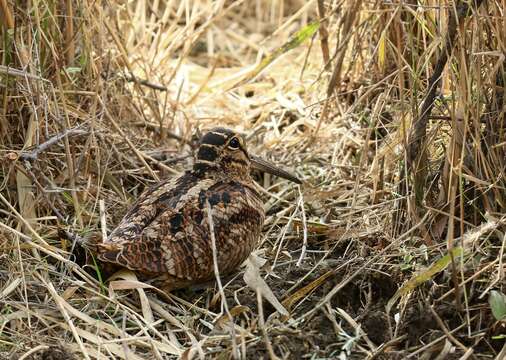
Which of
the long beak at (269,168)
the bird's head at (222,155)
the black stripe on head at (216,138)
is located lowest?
the long beak at (269,168)

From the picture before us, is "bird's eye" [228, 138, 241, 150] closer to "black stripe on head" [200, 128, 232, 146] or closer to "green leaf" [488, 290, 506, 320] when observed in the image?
"black stripe on head" [200, 128, 232, 146]

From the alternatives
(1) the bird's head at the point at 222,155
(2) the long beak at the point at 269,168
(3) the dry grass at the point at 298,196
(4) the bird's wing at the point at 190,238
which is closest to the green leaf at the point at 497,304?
(3) the dry grass at the point at 298,196

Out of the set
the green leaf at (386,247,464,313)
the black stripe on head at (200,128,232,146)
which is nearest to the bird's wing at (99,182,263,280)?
the black stripe on head at (200,128,232,146)

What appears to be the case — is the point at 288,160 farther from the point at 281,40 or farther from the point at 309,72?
the point at 281,40

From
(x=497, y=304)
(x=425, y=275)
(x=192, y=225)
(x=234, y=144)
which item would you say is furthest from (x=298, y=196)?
(x=497, y=304)

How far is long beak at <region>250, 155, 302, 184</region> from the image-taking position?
495 centimetres

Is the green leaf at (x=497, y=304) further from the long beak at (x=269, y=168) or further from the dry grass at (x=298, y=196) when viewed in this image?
the long beak at (x=269, y=168)

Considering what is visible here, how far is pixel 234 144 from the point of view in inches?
183

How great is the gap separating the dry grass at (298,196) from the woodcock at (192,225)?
11 cm

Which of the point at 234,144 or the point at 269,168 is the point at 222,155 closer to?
the point at 234,144

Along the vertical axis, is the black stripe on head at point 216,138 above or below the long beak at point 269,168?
above

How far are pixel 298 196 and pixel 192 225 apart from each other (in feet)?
3.29

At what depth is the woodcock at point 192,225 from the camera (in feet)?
13.3

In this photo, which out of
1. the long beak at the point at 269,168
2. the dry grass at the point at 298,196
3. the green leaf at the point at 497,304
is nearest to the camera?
the green leaf at the point at 497,304
